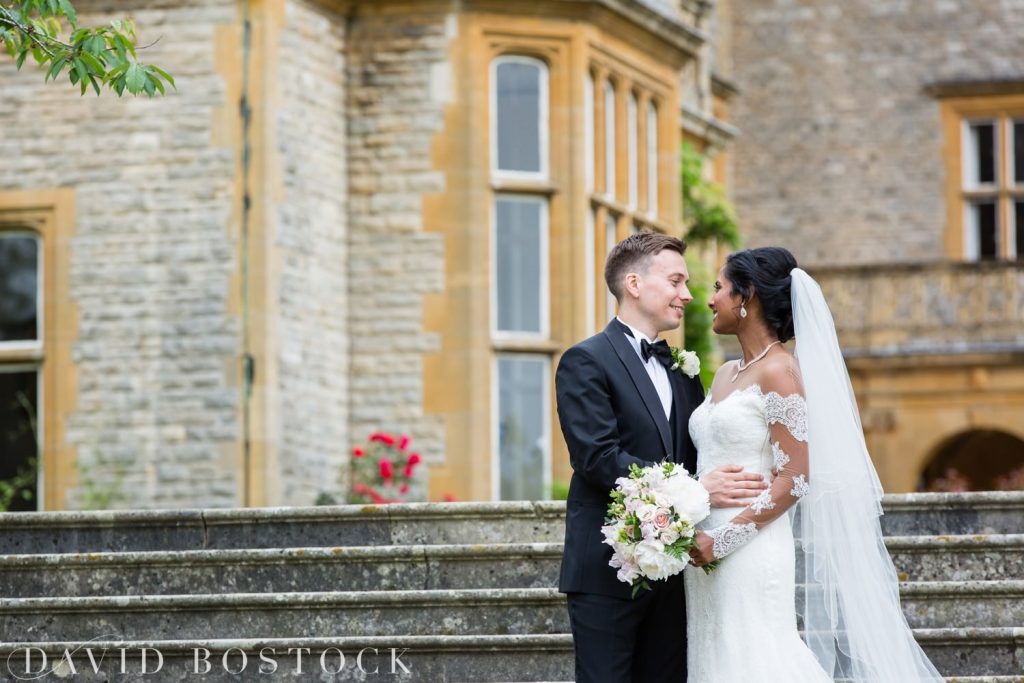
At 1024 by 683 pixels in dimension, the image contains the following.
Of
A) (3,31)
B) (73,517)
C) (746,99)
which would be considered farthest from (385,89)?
(746,99)

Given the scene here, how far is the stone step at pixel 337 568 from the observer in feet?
30.4

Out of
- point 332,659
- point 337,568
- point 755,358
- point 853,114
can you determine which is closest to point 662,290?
point 755,358

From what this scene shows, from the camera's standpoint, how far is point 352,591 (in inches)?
365

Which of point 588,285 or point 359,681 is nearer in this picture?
point 359,681

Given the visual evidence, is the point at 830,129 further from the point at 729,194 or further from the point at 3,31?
the point at 3,31

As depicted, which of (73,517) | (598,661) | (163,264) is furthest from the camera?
(163,264)

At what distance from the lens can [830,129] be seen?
24.7 meters

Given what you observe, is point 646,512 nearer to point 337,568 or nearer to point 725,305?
point 725,305

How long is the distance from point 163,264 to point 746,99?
11729 millimetres

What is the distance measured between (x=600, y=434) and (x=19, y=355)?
28.4 ft

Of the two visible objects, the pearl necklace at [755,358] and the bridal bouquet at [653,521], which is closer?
the bridal bouquet at [653,521]

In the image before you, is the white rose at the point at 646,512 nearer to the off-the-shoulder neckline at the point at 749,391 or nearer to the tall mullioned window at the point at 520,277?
the off-the-shoulder neckline at the point at 749,391

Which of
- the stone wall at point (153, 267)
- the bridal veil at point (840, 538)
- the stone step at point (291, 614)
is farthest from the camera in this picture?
the stone wall at point (153, 267)

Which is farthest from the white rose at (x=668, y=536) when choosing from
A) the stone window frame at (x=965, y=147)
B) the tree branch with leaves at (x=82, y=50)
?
the stone window frame at (x=965, y=147)
